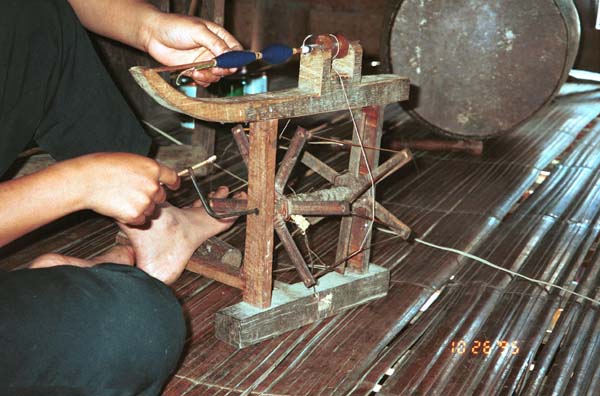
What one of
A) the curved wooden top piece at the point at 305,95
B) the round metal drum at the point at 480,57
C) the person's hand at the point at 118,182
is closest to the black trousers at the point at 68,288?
the person's hand at the point at 118,182

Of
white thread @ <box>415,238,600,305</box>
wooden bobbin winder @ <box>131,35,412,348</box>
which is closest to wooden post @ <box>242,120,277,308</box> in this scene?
wooden bobbin winder @ <box>131,35,412,348</box>

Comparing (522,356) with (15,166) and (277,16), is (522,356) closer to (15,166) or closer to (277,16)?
(15,166)

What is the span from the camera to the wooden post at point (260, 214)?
1.48 metres

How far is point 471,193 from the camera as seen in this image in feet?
8.47

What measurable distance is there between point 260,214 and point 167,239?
1.01ft

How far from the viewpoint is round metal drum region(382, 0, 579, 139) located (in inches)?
113

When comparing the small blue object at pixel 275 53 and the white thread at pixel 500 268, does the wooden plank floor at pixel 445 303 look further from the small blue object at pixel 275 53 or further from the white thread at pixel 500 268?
the small blue object at pixel 275 53

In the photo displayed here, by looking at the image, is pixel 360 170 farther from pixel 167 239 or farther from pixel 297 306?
pixel 167 239

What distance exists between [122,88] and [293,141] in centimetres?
130

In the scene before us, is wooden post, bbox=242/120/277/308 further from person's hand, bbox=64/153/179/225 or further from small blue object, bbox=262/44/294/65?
person's hand, bbox=64/153/179/225

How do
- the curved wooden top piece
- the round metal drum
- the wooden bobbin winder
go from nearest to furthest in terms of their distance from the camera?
the curved wooden top piece → the wooden bobbin winder → the round metal drum

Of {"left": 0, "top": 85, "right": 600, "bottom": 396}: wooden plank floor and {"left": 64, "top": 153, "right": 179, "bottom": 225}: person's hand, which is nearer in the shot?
{"left": 64, "top": 153, "right": 179, "bottom": 225}: person's hand

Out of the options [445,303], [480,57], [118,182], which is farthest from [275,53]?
[480,57]

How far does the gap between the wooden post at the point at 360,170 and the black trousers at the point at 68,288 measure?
477 mm
